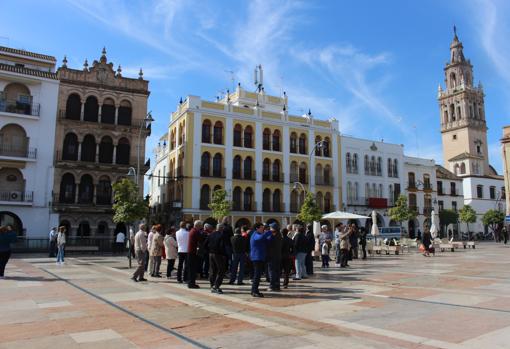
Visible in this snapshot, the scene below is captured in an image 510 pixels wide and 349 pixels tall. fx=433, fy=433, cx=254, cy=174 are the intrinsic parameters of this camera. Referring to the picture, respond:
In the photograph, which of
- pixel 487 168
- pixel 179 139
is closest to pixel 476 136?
pixel 487 168

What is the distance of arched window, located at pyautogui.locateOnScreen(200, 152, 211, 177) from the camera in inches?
1696

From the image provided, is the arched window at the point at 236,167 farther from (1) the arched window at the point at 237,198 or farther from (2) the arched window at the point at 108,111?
(2) the arched window at the point at 108,111

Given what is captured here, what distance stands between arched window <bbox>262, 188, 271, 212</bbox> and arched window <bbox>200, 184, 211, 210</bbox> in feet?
20.3

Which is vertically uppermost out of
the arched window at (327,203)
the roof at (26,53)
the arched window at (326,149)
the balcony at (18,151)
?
the roof at (26,53)

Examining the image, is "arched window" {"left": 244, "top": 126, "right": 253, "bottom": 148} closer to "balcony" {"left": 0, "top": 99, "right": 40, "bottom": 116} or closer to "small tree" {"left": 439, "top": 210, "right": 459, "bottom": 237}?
"balcony" {"left": 0, "top": 99, "right": 40, "bottom": 116}

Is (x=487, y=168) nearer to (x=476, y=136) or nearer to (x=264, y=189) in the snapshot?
(x=476, y=136)

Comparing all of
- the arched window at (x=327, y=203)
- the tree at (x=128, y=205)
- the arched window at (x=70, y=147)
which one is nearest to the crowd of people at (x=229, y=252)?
the tree at (x=128, y=205)

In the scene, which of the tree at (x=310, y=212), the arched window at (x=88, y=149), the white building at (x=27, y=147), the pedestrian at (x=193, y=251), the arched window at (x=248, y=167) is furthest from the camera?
the arched window at (x=248, y=167)

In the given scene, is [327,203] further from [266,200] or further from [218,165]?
[218,165]

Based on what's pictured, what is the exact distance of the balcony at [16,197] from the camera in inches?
1338

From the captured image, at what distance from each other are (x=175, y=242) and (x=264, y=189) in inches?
1230

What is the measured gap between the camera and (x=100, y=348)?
6098 millimetres

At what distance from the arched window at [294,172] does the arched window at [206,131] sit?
1014 cm

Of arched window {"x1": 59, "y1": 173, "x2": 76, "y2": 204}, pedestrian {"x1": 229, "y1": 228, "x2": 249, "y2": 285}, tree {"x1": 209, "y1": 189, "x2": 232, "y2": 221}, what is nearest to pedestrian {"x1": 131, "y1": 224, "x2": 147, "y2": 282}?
pedestrian {"x1": 229, "y1": 228, "x2": 249, "y2": 285}
